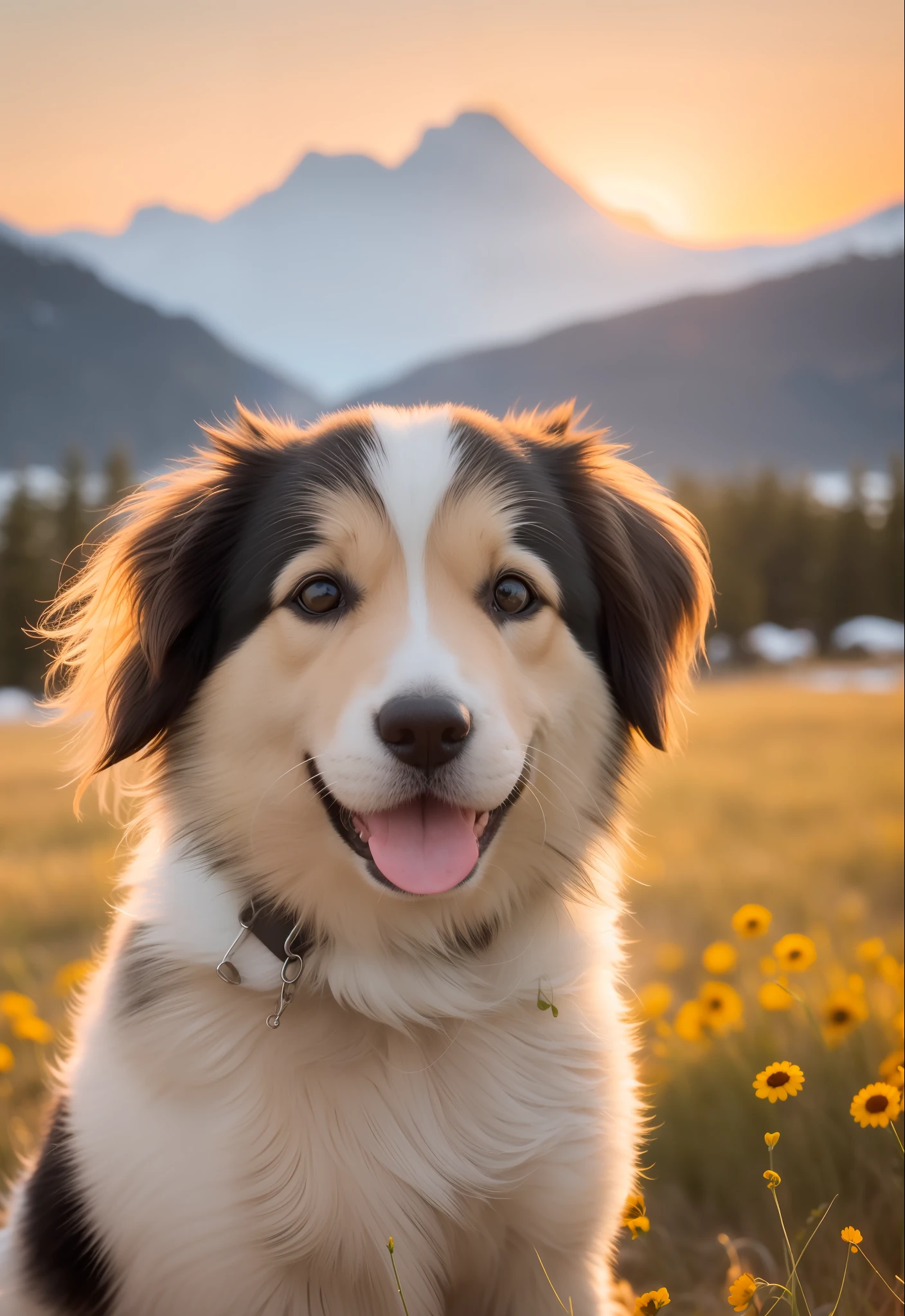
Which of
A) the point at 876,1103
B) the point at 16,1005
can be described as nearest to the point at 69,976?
the point at 16,1005

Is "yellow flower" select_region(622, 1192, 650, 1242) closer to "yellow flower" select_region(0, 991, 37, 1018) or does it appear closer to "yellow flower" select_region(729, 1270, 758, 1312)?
"yellow flower" select_region(729, 1270, 758, 1312)

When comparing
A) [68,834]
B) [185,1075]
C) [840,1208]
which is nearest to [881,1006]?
[840,1208]

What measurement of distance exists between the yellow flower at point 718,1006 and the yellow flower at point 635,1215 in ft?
2.98

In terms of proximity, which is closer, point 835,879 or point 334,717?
point 334,717

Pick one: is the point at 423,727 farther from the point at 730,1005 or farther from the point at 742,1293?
the point at 730,1005

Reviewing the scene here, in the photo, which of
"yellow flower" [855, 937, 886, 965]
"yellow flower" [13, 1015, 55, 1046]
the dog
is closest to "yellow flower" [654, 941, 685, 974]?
"yellow flower" [855, 937, 886, 965]

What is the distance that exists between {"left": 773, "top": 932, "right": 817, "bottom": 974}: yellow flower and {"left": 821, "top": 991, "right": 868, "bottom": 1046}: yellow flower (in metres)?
0.41

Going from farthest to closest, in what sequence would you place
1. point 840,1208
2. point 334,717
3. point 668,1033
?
point 668,1033 → point 840,1208 → point 334,717

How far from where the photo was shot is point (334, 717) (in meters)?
2.28

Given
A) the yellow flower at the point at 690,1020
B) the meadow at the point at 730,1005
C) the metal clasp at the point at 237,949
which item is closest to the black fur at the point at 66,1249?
the metal clasp at the point at 237,949

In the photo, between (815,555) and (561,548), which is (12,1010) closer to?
(561,548)

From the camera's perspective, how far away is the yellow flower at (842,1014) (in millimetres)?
3303

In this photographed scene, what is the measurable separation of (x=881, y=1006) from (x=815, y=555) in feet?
103

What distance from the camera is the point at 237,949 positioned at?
8.23 ft
